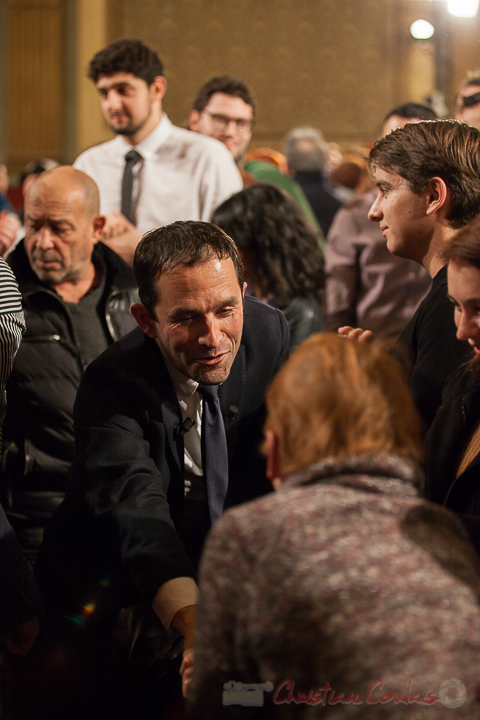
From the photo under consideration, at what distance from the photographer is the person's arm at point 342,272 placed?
3529 mm

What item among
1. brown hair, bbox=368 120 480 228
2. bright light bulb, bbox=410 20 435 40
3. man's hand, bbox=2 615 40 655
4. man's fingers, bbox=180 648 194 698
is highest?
bright light bulb, bbox=410 20 435 40

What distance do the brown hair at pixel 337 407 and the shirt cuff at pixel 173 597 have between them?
0.51m

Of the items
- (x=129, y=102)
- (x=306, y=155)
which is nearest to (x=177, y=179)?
(x=129, y=102)

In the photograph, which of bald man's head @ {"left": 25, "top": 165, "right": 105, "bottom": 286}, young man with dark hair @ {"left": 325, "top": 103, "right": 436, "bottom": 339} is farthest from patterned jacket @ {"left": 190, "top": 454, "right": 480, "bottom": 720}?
young man with dark hair @ {"left": 325, "top": 103, "right": 436, "bottom": 339}

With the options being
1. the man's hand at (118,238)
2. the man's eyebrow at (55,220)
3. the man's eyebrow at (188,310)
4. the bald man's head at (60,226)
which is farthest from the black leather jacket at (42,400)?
the man's eyebrow at (188,310)

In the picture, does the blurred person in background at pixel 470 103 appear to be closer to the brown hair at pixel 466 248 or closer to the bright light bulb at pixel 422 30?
the brown hair at pixel 466 248

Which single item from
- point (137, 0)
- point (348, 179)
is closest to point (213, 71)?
point (137, 0)

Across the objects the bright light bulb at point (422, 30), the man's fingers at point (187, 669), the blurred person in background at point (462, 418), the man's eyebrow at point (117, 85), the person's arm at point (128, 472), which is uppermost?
Answer: the bright light bulb at point (422, 30)

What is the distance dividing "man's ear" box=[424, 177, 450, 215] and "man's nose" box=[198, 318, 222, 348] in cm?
61

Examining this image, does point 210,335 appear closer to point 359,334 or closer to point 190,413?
point 190,413

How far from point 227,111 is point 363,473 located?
11.2ft

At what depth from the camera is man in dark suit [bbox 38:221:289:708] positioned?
1.80m

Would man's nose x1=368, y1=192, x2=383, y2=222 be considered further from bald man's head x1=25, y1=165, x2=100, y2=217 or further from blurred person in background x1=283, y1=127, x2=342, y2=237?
blurred person in background x1=283, y1=127, x2=342, y2=237

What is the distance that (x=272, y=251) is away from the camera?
2965 millimetres
